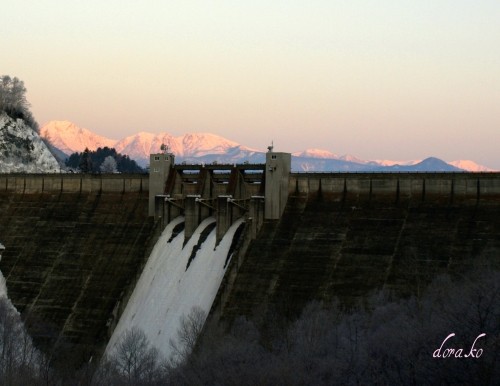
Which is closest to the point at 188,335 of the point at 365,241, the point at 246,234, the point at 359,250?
the point at 246,234

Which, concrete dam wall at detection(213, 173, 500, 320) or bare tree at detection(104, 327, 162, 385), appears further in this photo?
concrete dam wall at detection(213, 173, 500, 320)

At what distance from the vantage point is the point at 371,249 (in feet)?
223

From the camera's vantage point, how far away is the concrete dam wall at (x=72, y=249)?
75250 millimetres

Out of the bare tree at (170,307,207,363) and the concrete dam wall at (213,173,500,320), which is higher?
the concrete dam wall at (213,173,500,320)

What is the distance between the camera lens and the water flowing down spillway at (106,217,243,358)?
7206 cm

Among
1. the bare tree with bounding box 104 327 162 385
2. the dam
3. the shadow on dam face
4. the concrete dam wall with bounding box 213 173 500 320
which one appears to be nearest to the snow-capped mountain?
the dam

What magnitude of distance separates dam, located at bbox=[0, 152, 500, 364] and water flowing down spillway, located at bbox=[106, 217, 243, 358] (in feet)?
2.03

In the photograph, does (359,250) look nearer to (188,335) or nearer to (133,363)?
(188,335)

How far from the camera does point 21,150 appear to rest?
406ft

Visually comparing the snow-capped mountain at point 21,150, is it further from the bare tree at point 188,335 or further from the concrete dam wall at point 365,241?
the bare tree at point 188,335

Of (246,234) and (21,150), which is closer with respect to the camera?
(246,234)

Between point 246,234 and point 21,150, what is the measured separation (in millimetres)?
58779

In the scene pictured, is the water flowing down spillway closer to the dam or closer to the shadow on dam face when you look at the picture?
the dam

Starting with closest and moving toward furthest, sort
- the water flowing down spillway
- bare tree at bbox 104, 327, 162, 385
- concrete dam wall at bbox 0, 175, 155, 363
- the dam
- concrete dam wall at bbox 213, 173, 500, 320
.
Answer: bare tree at bbox 104, 327, 162, 385 < concrete dam wall at bbox 213, 173, 500, 320 < the dam < the water flowing down spillway < concrete dam wall at bbox 0, 175, 155, 363
